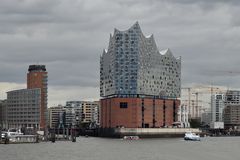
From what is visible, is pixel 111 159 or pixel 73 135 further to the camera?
pixel 73 135

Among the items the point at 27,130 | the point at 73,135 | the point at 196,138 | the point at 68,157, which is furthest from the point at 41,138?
the point at 68,157

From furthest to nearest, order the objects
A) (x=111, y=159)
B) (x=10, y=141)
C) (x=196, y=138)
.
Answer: (x=196, y=138), (x=10, y=141), (x=111, y=159)

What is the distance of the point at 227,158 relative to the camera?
87625 mm

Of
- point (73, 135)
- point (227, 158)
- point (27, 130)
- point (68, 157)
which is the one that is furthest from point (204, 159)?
point (27, 130)

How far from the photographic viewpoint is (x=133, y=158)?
86.6 meters

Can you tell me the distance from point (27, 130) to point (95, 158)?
11187 centimetres

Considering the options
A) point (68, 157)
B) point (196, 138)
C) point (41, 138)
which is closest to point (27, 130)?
point (41, 138)

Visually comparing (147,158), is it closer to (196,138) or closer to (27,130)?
(196,138)

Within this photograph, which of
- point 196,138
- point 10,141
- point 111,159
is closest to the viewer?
point 111,159

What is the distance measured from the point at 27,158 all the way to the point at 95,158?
8820 mm

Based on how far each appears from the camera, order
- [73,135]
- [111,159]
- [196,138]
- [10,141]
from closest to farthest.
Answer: [111,159]
[10,141]
[73,135]
[196,138]

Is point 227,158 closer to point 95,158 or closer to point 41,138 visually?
point 95,158

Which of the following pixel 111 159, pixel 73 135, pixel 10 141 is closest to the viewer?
pixel 111 159

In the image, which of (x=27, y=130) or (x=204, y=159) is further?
(x=27, y=130)
